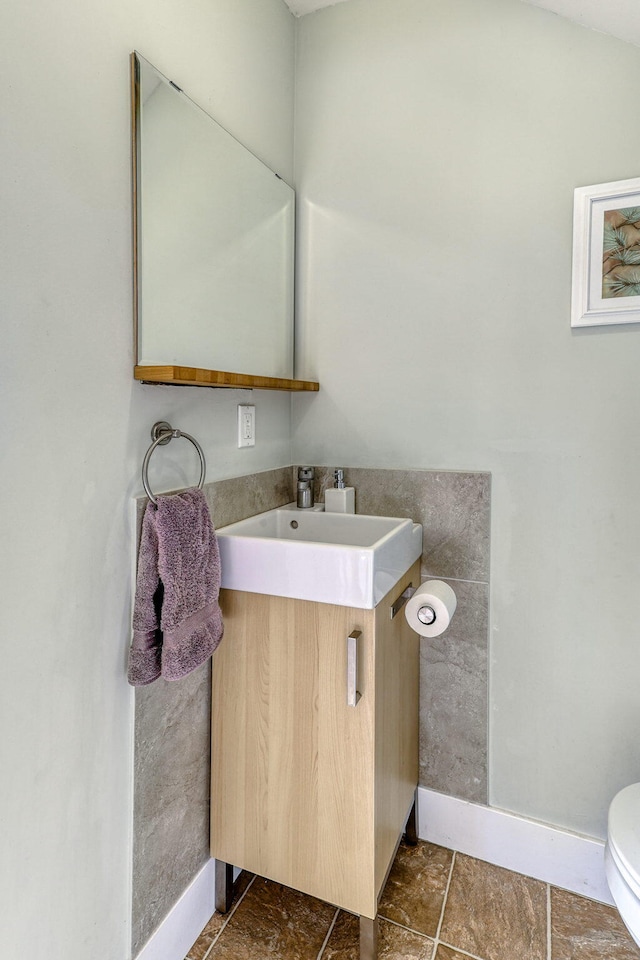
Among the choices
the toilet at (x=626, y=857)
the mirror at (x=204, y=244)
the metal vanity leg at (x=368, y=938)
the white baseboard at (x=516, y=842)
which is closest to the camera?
the toilet at (x=626, y=857)

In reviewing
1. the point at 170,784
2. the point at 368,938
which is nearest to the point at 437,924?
the point at 368,938

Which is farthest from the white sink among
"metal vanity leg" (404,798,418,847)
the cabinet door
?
"metal vanity leg" (404,798,418,847)

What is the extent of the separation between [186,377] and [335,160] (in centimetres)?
104

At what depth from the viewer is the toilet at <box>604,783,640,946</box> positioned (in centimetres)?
100

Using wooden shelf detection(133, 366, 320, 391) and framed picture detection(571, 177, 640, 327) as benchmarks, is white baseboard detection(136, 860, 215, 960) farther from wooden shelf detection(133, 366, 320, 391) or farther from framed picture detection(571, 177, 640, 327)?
framed picture detection(571, 177, 640, 327)

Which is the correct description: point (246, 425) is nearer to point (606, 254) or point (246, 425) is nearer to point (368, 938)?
point (606, 254)

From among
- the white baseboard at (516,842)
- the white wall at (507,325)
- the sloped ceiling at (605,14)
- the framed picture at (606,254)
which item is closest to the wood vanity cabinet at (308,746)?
the white baseboard at (516,842)

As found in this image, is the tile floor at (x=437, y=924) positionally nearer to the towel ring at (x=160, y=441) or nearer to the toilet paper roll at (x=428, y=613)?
the toilet paper roll at (x=428, y=613)

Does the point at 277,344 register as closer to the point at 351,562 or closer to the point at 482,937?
the point at 351,562

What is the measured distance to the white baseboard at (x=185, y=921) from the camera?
1.20m

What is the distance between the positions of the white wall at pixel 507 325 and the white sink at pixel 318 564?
1.13 ft

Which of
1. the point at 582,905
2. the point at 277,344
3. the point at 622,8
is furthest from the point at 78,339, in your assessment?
the point at 582,905

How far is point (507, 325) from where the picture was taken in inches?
58.1

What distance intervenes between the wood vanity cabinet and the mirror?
25.2 inches
